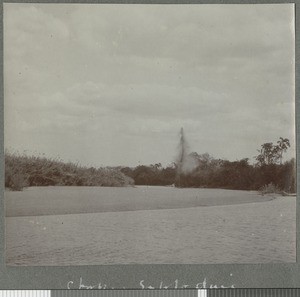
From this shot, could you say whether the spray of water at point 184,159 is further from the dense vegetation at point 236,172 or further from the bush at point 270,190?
the bush at point 270,190

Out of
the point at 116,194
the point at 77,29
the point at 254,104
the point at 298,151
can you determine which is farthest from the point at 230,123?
the point at 77,29

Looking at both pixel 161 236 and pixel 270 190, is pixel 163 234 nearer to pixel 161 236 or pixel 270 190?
pixel 161 236

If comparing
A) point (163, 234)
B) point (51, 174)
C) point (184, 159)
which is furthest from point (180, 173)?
point (51, 174)

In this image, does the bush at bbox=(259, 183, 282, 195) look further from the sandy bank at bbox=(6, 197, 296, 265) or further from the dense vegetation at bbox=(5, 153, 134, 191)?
the dense vegetation at bbox=(5, 153, 134, 191)

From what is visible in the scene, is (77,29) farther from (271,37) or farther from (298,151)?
(298,151)

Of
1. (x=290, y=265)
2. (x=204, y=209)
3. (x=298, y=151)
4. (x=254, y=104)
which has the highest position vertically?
(x=254, y=104)

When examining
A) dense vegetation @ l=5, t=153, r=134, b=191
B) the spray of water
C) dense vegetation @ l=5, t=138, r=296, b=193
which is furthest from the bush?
dense vegetation @ l=5, t=153, r=134, b=191

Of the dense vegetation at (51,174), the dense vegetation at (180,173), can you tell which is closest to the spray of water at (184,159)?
the dense vegetation at (180,173)
